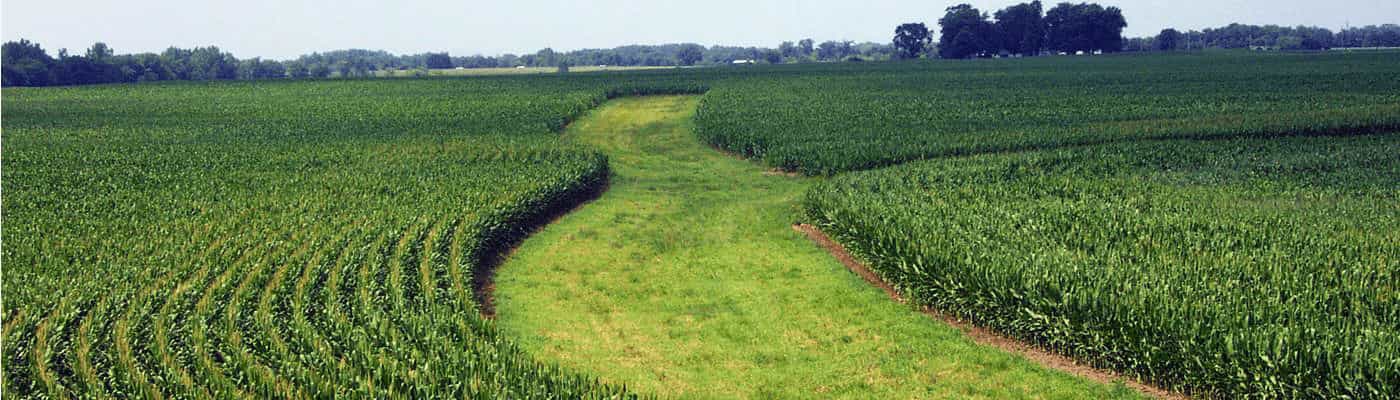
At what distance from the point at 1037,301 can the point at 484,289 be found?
10.8 metres

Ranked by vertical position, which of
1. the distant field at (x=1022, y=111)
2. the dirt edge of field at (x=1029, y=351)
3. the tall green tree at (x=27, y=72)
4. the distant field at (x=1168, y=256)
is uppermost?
the tall green tree at (x=27, y=72)

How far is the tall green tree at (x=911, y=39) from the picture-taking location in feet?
601

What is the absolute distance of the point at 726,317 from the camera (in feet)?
63.3

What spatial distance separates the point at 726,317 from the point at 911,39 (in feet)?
566

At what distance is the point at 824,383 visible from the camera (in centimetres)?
1568

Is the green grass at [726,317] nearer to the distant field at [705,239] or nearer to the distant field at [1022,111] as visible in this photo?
the distant field at [705,239]

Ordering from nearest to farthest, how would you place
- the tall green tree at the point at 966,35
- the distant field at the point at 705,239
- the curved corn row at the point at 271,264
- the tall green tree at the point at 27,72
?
the curved corn row at the point at 271,264 < the distant field at the point at 705,239 < the tall green tree at the point at 27,72 < the tall green tree at the point at 966,35

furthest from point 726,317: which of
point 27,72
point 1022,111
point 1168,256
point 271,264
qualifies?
point 27,72

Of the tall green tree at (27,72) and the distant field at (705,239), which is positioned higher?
the tall green tree at (27,72)

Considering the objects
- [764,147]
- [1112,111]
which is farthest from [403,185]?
[1112,111]

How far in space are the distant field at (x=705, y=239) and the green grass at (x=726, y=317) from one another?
1.07 ft

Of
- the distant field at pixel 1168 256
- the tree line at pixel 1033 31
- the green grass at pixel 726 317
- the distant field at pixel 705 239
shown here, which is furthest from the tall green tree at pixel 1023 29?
the green grass at pixel 726 317

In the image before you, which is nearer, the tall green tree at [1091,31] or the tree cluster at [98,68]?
the tree cluster at [98,68]

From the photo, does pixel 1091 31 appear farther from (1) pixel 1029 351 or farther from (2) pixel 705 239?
(1) pixel 1029 351
